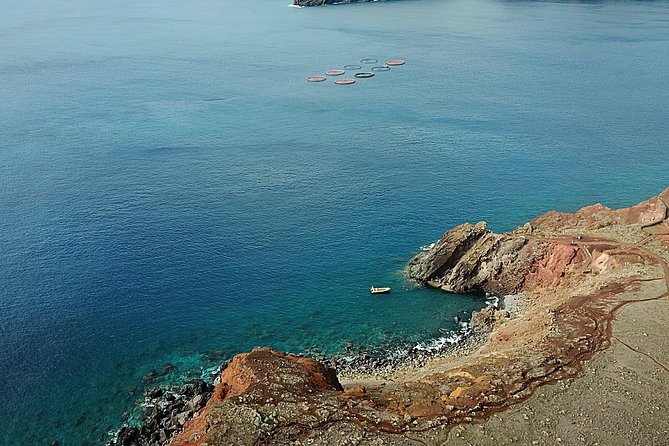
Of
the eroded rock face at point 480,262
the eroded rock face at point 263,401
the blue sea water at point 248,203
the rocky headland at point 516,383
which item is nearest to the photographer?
the rocky headland at point 516,383

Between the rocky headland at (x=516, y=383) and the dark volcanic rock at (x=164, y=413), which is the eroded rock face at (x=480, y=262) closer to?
the rocky headland at (x=516, y=383)

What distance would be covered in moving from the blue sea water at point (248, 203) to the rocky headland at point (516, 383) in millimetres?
11718

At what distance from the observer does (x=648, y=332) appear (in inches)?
2309

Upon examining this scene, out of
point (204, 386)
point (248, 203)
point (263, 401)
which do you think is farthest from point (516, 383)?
point (248, 203)

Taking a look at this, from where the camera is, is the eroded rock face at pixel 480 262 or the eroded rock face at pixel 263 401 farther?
the eroded rock face at pixel 480 262

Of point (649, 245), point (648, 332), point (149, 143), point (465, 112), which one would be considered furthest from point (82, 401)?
point (465, 112)

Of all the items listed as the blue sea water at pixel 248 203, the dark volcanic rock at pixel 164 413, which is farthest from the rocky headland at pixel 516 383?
the blue sea water at pixel 248 203

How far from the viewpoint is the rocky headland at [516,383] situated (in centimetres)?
4591

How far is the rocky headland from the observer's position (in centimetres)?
4591

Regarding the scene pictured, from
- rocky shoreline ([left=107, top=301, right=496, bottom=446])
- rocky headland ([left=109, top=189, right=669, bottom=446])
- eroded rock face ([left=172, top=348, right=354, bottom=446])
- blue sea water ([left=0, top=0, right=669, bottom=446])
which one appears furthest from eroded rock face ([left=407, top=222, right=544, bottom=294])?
eroded rock face ([left=172, top=348, right=354, bottom=446])

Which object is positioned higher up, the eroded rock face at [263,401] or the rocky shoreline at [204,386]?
the eroded rock face at [263,401]

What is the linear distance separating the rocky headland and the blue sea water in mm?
11718

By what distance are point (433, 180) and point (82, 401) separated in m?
81.1

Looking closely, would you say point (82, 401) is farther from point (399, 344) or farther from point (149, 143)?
point (149, 143)
